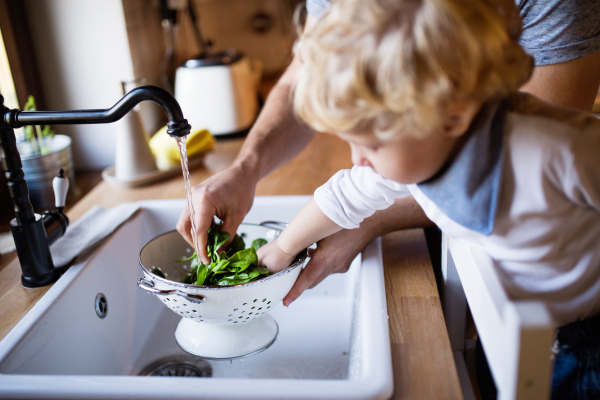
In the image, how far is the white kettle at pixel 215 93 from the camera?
165 cm

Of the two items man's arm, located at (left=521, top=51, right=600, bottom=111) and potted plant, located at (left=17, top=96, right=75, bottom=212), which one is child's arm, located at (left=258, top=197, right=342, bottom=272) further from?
potted plant, located at (left=17, top=96, right=75, bottom=212)

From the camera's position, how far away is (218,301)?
0.71 m

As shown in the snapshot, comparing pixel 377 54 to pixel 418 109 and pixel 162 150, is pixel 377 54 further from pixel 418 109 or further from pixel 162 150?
pixel 162 150

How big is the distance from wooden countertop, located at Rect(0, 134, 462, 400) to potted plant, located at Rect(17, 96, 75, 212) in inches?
2.9

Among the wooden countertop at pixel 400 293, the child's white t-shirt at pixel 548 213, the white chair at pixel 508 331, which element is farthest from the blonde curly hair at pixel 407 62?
the wooden countertop at pixel 400 293

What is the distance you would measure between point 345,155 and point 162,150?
48cm

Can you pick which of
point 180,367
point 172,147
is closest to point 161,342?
point 180,367

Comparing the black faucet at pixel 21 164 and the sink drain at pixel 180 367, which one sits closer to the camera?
the black faucet at pixel 21 164

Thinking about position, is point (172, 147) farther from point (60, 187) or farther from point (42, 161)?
point (60, 187)

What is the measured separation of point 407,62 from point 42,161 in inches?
37.2

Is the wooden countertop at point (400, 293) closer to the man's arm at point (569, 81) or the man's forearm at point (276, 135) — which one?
the man's forearm at point (276, 135)

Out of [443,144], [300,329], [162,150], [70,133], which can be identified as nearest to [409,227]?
[300,329]

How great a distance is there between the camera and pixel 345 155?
1435 millimetres

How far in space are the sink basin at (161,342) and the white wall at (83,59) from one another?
1.81 ft
